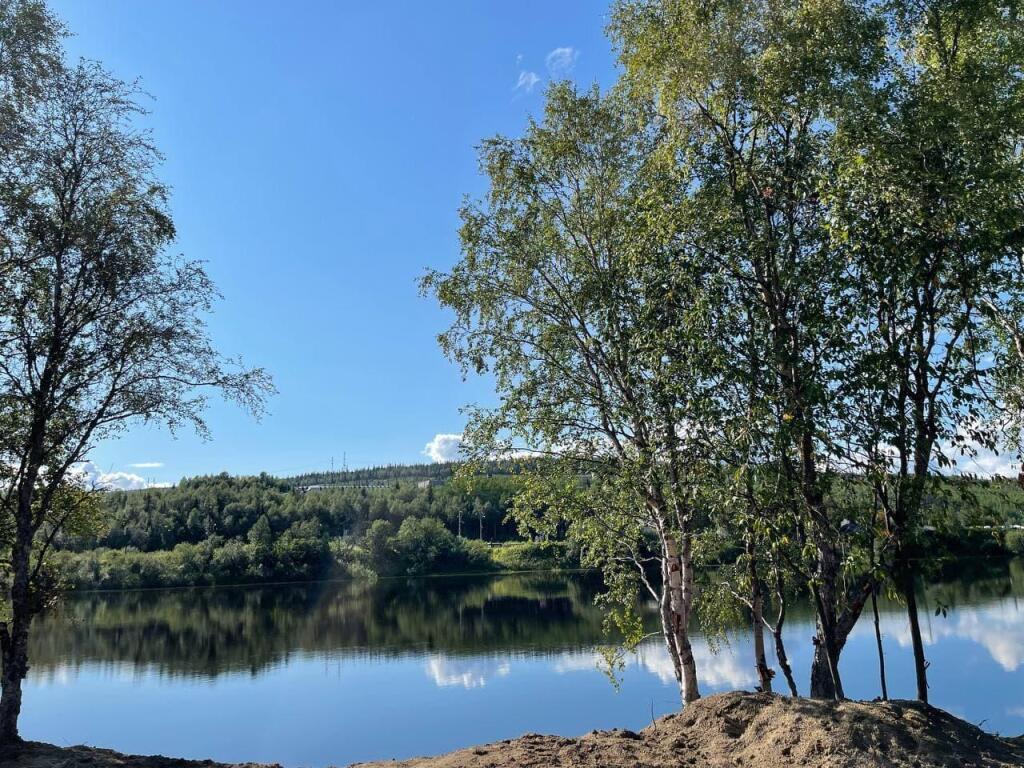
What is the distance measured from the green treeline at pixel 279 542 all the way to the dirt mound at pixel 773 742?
248 feet

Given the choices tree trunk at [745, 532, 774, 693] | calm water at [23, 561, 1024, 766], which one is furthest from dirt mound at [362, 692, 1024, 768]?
calm water at [23, 561, 1024, 766]

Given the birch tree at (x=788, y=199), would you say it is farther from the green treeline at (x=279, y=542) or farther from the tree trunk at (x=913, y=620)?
the green treeline at (x=279, y=542)

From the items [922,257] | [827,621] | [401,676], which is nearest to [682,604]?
[827,621]

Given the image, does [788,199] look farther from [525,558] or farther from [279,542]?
[279,542]

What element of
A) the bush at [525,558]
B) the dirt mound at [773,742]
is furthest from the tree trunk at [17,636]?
the bush at [525,558]

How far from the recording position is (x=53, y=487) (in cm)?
1002

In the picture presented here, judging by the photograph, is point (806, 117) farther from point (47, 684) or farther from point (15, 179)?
point (47, 684)

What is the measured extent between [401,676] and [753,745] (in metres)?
34.1

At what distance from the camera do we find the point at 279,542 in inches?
4163

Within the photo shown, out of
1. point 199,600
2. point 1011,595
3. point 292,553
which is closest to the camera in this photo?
point 1011,595

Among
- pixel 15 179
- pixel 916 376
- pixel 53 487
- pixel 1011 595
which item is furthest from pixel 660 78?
pixel 1011 595

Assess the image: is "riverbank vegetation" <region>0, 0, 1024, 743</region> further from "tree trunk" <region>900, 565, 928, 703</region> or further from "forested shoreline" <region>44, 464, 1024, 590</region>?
"forested shoreline" <region>44, 464, 1024, 590</region>

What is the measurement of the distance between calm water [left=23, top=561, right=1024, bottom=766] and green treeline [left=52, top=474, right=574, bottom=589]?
32646 millimetres

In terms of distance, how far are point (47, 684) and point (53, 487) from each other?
3796 cm
